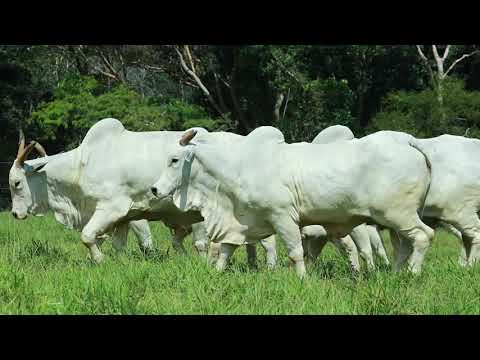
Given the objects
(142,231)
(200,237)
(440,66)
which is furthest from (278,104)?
(200,237)

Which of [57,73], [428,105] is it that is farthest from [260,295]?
[57,73]

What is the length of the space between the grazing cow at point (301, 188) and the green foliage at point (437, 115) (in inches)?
418

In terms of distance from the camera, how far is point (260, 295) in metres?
5.91

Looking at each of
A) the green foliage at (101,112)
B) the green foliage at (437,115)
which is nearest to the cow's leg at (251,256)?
the green foliage at (437,115)

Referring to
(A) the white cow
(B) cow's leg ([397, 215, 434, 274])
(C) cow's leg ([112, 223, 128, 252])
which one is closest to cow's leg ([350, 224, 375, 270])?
(A) the white cow

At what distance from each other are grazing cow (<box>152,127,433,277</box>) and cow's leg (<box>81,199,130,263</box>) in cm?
114

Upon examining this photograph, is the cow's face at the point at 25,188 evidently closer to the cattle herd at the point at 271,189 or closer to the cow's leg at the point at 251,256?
Result: the cattle herd at the point at 271,189

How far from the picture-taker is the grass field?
564 cm

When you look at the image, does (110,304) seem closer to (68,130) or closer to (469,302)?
(469,302)

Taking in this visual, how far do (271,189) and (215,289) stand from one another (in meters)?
1.36

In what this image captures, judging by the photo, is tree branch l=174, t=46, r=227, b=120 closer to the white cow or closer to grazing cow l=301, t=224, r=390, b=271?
the white cow

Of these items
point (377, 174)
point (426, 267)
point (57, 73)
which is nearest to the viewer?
point (377, 174)

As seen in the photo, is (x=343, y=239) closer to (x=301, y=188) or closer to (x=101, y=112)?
(x=301, y=188)

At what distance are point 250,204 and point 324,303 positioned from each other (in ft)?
5.84
